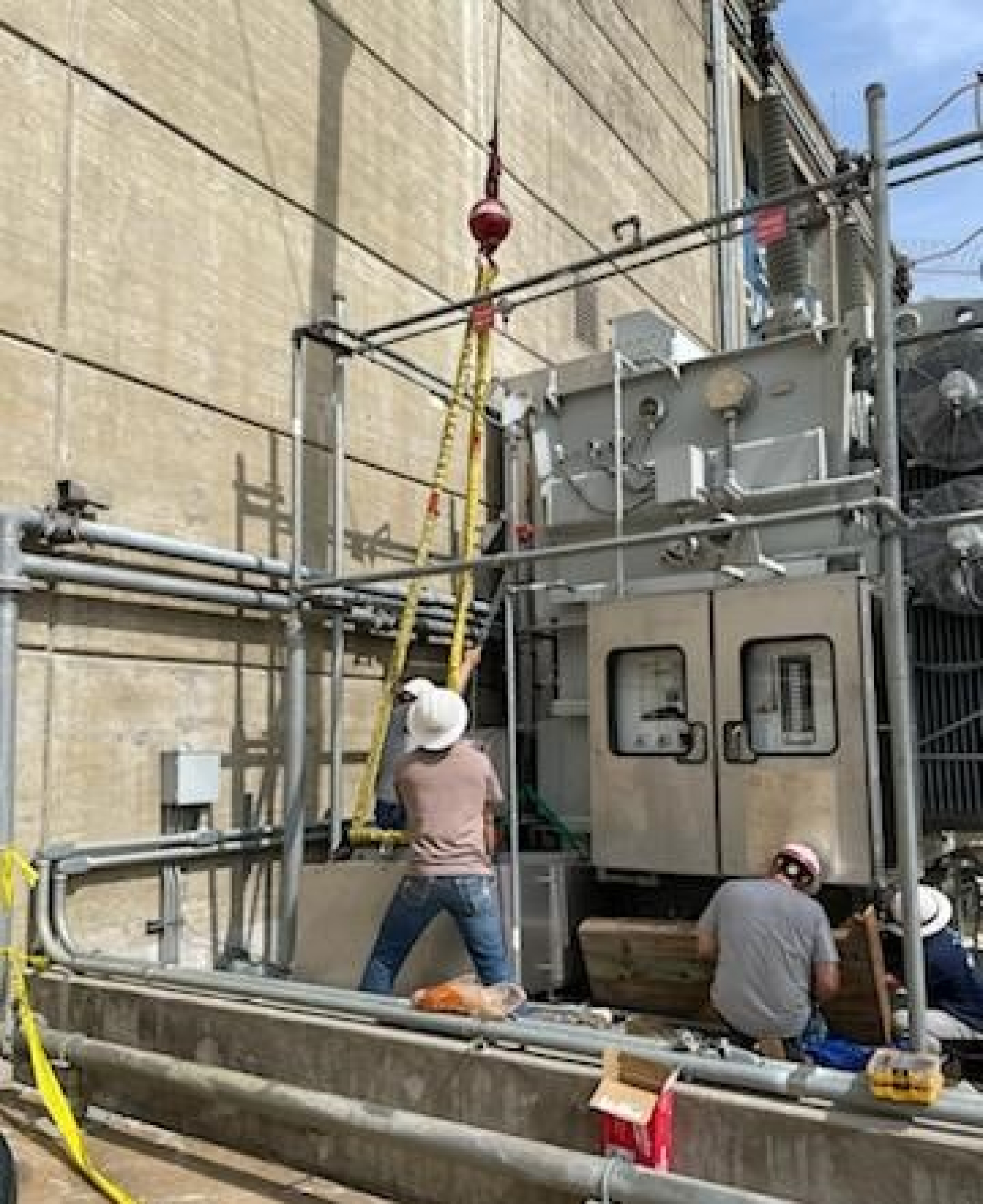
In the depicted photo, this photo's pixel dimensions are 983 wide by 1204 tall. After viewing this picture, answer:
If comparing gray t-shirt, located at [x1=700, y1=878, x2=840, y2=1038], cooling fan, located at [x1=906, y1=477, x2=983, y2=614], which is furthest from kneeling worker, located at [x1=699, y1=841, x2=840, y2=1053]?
cooling fan, located at [x1=906, y1=477, x2=983, y2=614]

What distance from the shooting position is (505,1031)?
4.16 meters

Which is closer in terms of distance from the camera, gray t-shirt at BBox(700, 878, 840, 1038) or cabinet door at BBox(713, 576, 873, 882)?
gray t-shirt at BBox(700, 878, 840, 1038)

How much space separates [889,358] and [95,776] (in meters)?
4.04

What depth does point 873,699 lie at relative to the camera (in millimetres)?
5711

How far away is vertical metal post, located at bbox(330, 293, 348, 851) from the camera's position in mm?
6582

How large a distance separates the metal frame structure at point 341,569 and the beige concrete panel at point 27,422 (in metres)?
0.19

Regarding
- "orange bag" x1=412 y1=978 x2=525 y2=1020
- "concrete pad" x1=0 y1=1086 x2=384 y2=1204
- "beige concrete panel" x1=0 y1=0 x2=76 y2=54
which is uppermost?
"beige concrete panel" x1=0 y1=0 x2=76 y2=54

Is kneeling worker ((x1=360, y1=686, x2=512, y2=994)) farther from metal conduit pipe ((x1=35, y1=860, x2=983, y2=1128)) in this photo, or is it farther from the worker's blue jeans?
metal conduit pipe ((x1=35, y1=860, x2=983, y2=1128))

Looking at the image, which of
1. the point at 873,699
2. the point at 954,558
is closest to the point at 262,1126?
the point at 873,699

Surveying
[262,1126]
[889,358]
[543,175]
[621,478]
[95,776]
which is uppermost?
[543,175]

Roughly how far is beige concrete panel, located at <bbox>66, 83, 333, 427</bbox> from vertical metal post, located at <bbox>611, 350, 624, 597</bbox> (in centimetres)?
202

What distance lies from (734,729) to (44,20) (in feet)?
16.2

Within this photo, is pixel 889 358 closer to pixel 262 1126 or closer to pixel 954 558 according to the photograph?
pixel 954 558

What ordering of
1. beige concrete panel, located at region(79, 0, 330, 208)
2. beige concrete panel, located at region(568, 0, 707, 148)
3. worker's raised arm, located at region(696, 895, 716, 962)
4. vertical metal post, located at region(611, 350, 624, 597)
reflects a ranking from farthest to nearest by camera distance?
1. beige concrete panel, located at region(568, 0, 707, 148)
2. vertical metal post, located at region(611, 350, 624, 597)
3. beige concrete panel, located at region(79, 0, 330, 208)
4. worker's raised arm, located at region(696, 895, 716, 962)
